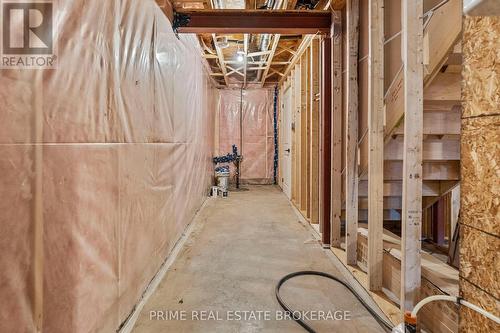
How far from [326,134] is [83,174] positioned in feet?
7.90

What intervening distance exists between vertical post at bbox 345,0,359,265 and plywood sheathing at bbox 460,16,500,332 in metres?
1.34

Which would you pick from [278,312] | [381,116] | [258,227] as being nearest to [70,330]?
[278,312]

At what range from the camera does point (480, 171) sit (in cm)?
120

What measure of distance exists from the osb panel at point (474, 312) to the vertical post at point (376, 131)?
2.70 ft

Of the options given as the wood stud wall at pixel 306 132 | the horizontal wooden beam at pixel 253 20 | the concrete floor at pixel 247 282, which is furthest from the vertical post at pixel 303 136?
the horizontal wooden beam at pixel 253 20

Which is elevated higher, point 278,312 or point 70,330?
point 70,330

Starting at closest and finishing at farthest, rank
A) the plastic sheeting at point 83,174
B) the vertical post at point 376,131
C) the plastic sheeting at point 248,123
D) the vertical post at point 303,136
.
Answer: the plastic sheeting at point 83,174 → the vertical post at point 376,131 → the vertical post at point 303,136 → the plastic sheeting at point 248,123

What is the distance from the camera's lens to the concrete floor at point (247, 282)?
183 centimetres

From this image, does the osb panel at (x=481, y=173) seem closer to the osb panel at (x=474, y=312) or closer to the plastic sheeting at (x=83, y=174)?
the osb panel at (x=474, y=312)

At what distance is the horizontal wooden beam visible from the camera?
9.74 ft

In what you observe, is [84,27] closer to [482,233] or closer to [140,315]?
[140,315]

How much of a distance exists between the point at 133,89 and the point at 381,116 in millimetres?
1705

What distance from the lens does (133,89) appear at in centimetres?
192

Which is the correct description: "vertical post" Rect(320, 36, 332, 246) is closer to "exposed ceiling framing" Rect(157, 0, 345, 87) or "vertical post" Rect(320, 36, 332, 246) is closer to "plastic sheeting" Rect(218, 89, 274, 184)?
"exposed ceiling framing" Rect(157, 0, 345, 87)
